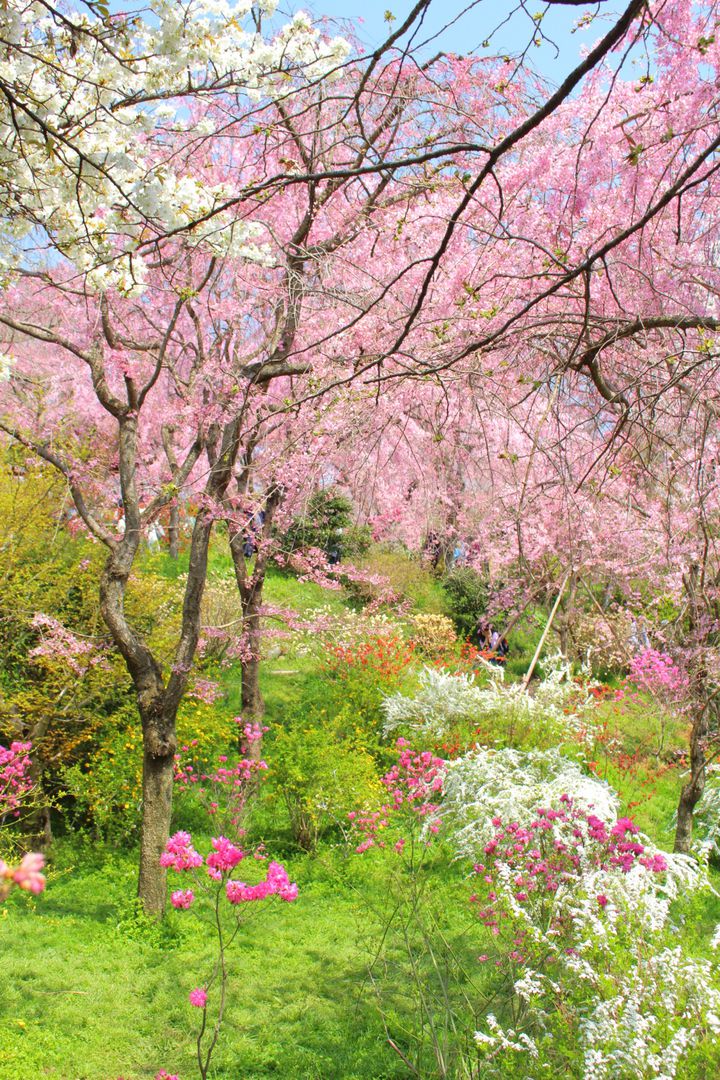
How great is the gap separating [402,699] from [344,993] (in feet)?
15.0

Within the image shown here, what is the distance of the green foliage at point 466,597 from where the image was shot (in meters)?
14.2

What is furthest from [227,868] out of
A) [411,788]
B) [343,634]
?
[343,634]

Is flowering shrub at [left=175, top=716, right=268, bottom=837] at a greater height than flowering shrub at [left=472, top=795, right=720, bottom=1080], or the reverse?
flowering shrub at [left=472, top=795, right=720, bottom=1080]

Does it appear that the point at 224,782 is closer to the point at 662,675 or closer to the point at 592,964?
the point at 592,964

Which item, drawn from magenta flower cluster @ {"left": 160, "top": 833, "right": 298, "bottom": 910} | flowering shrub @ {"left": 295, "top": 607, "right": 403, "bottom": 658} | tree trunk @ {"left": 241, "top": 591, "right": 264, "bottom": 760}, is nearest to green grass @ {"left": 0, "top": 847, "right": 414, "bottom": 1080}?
magenta flower cluster @ {"left": 160, "top": 833, "right": 298, "bottom": 910}

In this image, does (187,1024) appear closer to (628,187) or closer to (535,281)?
(535,281)

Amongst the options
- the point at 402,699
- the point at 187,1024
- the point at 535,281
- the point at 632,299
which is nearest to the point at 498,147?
the point at 535,281

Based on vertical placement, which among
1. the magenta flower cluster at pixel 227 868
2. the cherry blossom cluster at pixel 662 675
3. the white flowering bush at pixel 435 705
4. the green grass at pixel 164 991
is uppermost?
the cherry blossom cluster at pixel 662 675

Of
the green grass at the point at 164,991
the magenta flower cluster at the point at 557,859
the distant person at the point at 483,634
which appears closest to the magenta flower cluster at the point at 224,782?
the green grass at the point at 164,991

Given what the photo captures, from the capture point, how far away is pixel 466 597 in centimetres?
1431

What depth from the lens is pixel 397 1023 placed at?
429cm

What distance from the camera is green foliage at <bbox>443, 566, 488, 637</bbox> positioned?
46.6 ft

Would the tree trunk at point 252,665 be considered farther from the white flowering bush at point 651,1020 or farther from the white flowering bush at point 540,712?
the white flowering bush at point 651,1020

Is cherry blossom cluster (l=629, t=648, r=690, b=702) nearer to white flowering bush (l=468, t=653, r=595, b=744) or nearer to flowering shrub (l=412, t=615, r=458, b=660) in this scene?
white flowering bush (l=468, t=653, r=595, b=744)
